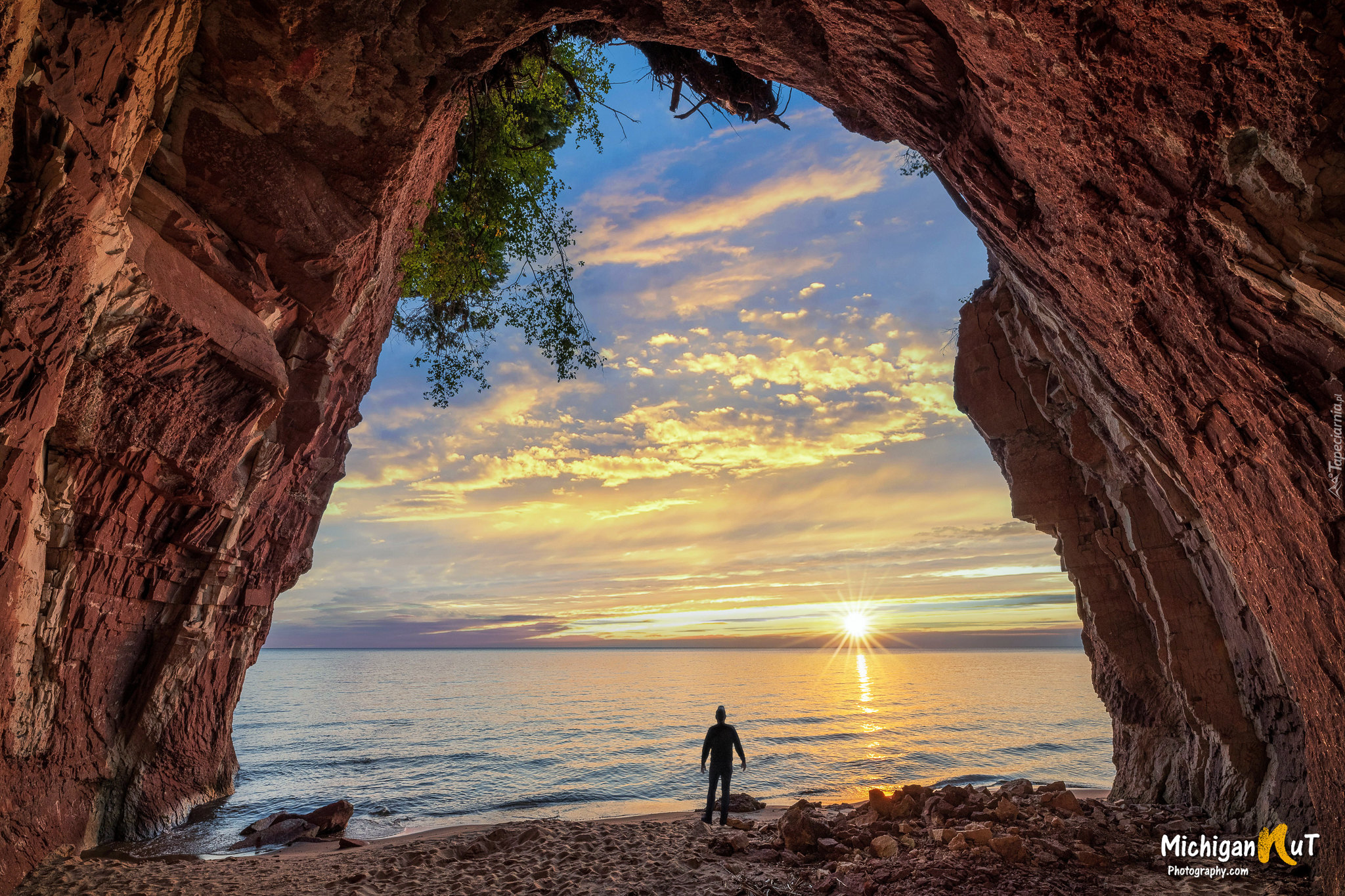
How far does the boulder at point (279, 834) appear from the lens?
42.0ft

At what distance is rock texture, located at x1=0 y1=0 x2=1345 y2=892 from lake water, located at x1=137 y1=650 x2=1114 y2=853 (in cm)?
585

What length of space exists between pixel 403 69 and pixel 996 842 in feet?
45.4

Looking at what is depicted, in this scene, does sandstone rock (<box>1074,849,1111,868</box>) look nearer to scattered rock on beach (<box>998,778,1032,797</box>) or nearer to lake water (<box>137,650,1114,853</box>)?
scattered rock on beach (<box>998,778,1032,797</box>)

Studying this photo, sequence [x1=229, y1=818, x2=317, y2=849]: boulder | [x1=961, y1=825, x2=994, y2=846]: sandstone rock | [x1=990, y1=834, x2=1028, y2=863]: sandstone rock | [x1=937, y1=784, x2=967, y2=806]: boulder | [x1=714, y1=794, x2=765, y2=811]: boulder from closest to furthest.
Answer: [x1=990, y1=834, x2=1028, y2=863]: sandstone rock → [x1=961, y1=825, x2=994, y2=846]: sandstone rock → [x1=937, y1=784, x2=967, y2=806]: boulder → [x1=229, y1=818, x2=317, y2=849]: boulder → [x1=714, y1=794, x2=765, y2=811]: boulder

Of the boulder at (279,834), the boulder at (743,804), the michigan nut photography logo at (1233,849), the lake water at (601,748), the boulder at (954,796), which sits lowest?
the lake water at (601,748)

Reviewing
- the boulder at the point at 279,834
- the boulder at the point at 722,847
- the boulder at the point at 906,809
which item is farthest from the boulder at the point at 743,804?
the boulder at the point at 279,834

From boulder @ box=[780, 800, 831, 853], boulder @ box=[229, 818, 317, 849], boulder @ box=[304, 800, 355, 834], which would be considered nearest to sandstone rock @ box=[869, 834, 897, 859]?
boulder @ box=[780, 800, 831, 853]

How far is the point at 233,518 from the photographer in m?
13.8

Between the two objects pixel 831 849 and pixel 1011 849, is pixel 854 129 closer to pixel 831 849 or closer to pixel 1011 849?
pixel 1011 849

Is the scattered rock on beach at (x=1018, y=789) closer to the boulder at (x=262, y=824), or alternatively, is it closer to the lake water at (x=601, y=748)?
the lake water at (x=601, y=748)

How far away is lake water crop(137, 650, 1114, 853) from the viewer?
63.0 ft

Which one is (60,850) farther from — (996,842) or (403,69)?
(996,842)

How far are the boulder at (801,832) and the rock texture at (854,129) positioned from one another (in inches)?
241

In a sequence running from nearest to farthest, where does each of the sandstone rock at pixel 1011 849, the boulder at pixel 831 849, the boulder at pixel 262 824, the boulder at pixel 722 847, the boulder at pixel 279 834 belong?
the sandstone rock at pixel 1011 849, the boulder at pixel 831 849, the boulder at pixel 722 847, the boulder at pixel 279 834, the boulder at pixel 262 824
